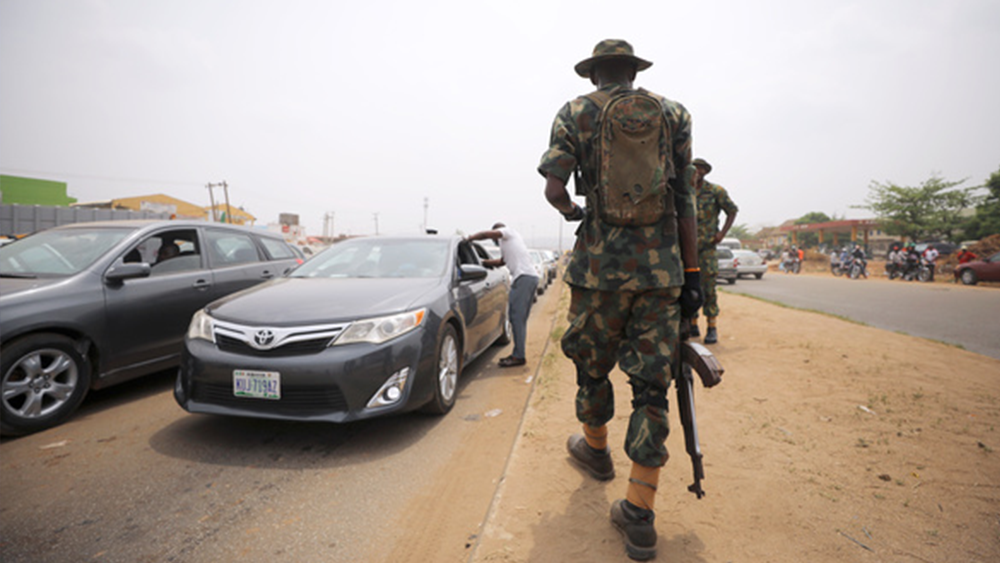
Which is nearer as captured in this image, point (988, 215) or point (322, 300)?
point (322, 300)

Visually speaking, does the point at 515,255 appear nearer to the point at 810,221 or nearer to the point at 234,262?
the point at 234,262

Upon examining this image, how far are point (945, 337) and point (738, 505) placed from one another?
5.93 meters

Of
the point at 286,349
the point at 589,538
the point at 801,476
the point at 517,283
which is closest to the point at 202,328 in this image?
the point at 286,349

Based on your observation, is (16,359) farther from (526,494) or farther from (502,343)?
(502,343)

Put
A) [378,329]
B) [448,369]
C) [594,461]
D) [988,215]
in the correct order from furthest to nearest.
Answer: [988,215] < [448,369] < [378,329] < [594,461]

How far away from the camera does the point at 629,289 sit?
6.45 feet

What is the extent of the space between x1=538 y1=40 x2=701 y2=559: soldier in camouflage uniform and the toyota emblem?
182 cm

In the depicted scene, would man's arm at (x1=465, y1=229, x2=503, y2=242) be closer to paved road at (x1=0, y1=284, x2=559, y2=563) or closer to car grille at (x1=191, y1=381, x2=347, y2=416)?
paved road at (x1=0, y1=284, x2=559, y2=563)

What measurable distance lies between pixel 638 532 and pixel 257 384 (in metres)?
2.23

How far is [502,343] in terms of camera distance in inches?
248

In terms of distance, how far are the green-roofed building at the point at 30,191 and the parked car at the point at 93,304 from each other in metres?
47.1

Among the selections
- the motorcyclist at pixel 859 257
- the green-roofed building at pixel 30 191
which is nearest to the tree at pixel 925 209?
the motorcyclist at pixel 859 257

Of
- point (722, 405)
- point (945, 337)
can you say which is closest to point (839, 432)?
point (722, 405)

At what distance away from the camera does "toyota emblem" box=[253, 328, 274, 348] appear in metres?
2.85
